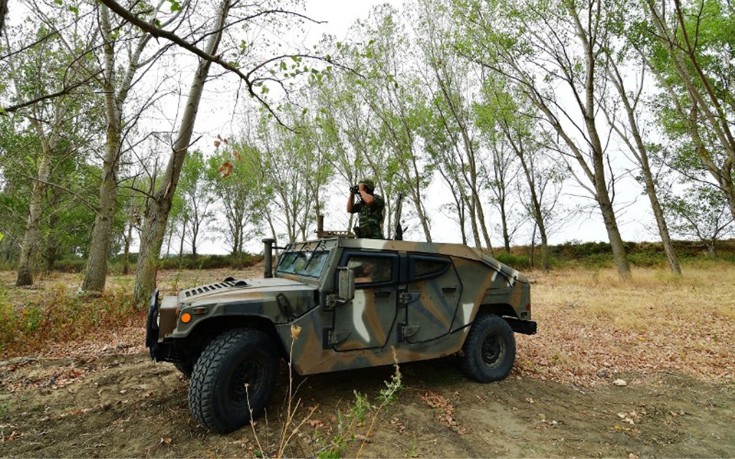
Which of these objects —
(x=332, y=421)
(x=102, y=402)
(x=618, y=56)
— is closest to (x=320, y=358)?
(x=332, y=421)

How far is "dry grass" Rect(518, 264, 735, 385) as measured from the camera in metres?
5.71

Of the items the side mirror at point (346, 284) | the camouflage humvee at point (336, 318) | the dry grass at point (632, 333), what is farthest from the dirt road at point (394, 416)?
the side mirror at point (346, 284)

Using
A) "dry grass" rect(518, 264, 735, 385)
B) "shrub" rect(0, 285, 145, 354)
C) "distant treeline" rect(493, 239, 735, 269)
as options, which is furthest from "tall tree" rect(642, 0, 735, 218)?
"shrub" rect(0, 285, 145, 354)

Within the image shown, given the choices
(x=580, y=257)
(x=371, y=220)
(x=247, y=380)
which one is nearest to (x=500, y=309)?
(x=371, y=220)

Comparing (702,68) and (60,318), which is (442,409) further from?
(702,68)

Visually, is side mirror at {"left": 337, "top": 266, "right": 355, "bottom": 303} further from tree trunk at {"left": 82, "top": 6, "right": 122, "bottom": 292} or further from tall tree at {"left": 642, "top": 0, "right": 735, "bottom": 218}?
tall tree at {"left": 642, "top": 0, "right": 735, "bottom": 218}

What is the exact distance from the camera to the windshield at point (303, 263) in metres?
4.28

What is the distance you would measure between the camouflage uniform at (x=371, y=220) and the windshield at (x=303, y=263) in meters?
0.74

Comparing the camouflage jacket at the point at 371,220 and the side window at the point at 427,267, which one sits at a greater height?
the camouflage jacket at the point at 371,220

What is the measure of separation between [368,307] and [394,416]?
1087 mm

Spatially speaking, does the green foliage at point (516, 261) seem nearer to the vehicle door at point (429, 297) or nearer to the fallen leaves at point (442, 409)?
the vehicle door at point (429, 297)

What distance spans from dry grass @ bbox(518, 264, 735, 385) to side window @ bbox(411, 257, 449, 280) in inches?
83.3

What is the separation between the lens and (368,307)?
13.5 feet

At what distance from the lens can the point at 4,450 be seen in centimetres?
309
